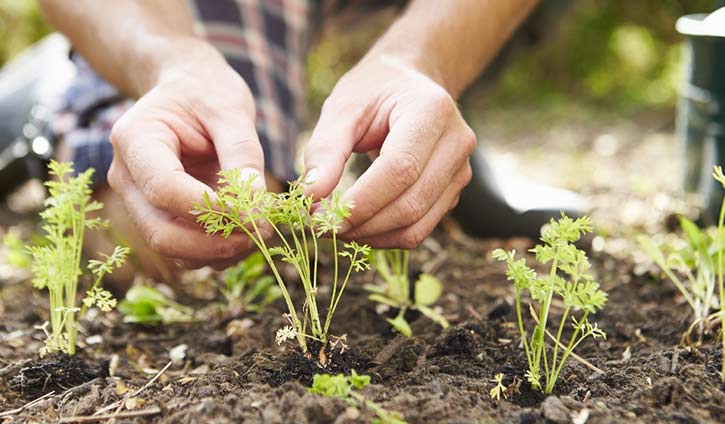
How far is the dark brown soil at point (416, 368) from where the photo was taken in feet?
3.83

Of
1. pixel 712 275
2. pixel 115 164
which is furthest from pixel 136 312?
pixel 712 275

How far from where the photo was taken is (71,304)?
5.15ft

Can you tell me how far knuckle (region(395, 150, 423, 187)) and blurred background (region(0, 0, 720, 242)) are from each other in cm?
212

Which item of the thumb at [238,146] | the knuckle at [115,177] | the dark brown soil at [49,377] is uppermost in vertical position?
the thumb at [238,146]

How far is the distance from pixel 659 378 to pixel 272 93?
6.21 feet

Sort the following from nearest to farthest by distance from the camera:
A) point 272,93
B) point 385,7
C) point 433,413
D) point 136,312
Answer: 1. point 433,413
2. point 136,312
3. point 272,93
4. point 385,7

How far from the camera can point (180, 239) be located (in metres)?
1.42

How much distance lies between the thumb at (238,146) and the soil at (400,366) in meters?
0.37

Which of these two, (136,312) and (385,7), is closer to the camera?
(136,312)

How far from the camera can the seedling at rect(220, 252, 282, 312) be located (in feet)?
6.40

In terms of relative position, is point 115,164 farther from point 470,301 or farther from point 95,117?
point 95,117

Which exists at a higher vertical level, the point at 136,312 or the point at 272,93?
the point at 272,93

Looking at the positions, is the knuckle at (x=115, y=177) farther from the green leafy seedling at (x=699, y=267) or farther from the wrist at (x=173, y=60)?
the green leafy seedling at (x=699, y=267)

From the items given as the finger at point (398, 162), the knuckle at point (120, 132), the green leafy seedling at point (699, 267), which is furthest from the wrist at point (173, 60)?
the green leafy seedling at point (699, 267)
